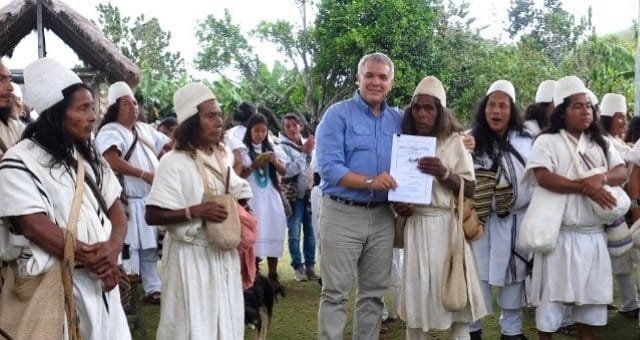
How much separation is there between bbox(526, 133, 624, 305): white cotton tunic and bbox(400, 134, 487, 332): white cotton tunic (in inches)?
25.8

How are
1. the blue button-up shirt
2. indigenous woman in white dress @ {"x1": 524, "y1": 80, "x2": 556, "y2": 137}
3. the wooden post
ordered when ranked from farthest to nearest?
1. the wooden post
2. indigenous woman in white dress @ {"x1": 524, "y1": 80, "x2": 556, "y2": 137}
3. the blue button-up shirt

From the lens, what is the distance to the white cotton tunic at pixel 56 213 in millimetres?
3182

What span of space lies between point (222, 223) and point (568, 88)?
2803mm

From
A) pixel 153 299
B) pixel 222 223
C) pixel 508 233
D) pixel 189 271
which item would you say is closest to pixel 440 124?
pixel 508 233

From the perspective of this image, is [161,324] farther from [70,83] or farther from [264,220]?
[264,220]

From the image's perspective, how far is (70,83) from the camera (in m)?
3.42

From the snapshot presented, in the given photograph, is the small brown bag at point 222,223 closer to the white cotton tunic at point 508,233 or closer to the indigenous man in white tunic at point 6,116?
the indigenous man in white tunic at point 6,116

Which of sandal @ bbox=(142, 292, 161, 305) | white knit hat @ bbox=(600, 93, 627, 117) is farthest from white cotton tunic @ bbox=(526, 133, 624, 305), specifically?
sandal @ bbox=(142, 292, 161, 305)

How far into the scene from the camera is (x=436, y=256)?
4.84 m

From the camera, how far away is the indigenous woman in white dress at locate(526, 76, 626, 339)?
503 cm

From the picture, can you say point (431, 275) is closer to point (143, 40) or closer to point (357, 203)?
point (357, 203)

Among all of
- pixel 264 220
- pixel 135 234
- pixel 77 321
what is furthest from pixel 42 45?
pixel 77 321

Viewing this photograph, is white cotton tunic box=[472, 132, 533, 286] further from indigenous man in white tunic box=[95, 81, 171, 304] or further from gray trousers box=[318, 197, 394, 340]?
indigenous man in white tunic box=[95, 81, 171, 304]

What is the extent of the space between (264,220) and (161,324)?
11.9ft
